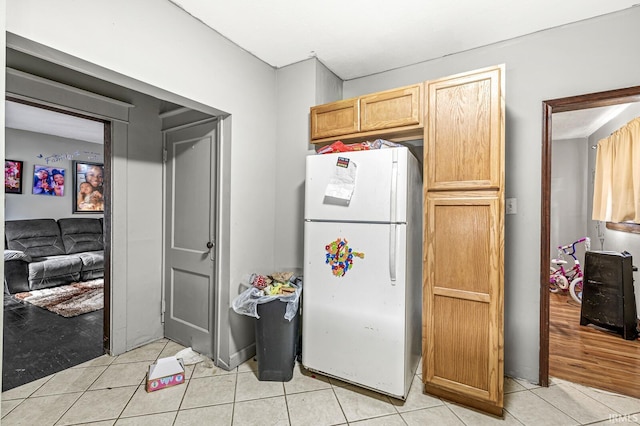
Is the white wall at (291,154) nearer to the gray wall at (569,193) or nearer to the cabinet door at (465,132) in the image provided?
the cabinet door at (465,132)

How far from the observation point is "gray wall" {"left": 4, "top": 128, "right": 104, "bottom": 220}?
478 cm

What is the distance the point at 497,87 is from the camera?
180cm

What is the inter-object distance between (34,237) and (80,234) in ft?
2.00

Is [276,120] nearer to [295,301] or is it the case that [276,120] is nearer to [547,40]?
[295,301]

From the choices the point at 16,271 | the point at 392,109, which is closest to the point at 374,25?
the point at 392,109

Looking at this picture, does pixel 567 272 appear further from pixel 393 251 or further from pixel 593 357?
pixel 393 251

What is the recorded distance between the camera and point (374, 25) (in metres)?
2.09

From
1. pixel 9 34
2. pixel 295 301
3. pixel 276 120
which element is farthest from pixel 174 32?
pixel 295 301

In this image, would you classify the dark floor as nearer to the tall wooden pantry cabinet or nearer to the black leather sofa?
the black leather sofa

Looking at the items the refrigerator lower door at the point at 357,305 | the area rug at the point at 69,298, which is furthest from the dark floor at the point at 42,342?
the refrigerator lower door at the point at 357,305

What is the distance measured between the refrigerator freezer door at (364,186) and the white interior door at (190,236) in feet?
2.98

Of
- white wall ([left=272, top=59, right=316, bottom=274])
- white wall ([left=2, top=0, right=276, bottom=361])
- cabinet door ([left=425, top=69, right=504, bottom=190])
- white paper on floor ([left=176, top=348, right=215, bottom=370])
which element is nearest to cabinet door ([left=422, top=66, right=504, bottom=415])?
cabinet door ([left=425, top=69, right=504, bottom=190])

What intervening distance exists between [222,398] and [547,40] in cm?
324

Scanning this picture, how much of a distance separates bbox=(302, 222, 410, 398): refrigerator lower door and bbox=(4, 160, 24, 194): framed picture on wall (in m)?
5.27
